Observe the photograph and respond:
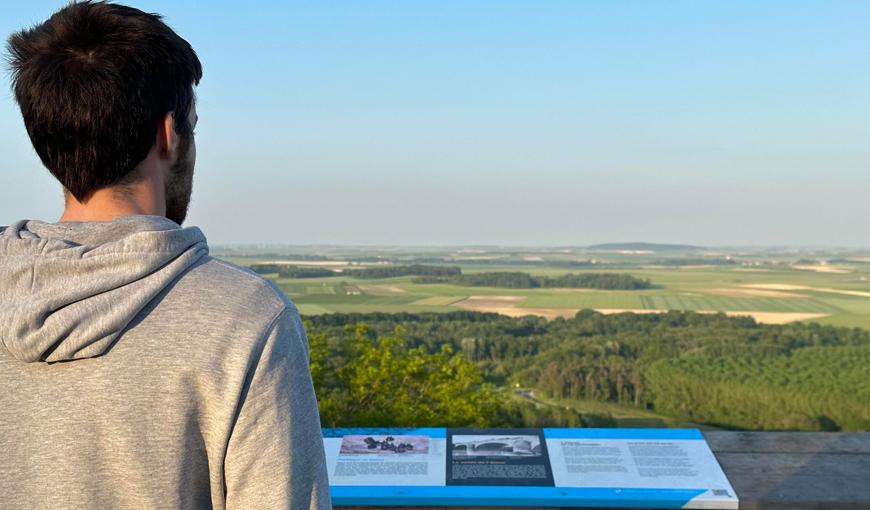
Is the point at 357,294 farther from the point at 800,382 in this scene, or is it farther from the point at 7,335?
the point at 7,335

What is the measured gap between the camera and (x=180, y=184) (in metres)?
1.13

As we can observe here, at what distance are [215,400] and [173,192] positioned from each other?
341 mm

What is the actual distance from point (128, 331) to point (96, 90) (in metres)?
0.32

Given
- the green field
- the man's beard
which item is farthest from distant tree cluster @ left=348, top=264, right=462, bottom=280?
the man's beard

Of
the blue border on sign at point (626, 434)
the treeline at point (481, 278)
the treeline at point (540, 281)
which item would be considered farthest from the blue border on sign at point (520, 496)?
the treeline at point (540, 281)

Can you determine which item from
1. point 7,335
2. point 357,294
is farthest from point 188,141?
point 357,294

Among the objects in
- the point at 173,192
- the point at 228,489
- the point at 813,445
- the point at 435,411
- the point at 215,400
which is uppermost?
the point at 173,192

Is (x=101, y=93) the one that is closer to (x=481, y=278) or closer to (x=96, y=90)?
(x=96, y=90)

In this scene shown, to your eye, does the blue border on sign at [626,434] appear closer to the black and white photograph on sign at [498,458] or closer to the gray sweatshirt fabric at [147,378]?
the black and white photograph on sign at [498,458]

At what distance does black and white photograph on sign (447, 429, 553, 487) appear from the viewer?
10.7 ft

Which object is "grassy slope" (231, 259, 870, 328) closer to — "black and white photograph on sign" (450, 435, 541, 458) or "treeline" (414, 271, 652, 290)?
"treeline" (414, 271, 652, 290)

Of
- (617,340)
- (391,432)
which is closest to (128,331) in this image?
(391,432)

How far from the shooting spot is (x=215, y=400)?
97cm

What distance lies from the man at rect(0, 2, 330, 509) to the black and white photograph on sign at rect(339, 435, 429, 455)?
2569 millimetres
